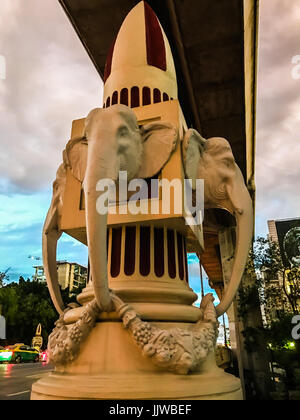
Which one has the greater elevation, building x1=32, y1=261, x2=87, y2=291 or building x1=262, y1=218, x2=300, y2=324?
building x1=32, y1=261, x2=87, y2=291

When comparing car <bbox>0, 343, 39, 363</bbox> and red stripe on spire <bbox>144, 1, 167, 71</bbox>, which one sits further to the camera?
car <bbox>0, 343, 39, 363</bbox>

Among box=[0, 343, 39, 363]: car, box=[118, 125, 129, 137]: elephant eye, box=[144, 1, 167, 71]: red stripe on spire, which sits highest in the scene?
box=[144, 1, 167, 71]: red stripe on spire

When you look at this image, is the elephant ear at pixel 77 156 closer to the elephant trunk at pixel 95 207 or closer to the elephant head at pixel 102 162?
the elephant head at pixel 102 162

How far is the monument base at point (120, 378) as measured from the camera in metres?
1.64

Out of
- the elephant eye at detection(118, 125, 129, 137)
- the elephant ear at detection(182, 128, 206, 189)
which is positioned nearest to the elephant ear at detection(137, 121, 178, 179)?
the elephant ear at detection(182, 128, 206, 189)

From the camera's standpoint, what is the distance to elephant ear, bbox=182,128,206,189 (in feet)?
7.63

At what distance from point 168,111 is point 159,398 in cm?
203

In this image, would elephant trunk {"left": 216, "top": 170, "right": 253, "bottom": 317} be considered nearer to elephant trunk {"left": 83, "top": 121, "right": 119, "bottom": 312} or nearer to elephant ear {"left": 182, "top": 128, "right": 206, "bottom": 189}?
elephant ear {"left": 182, "top": 128, "right": 206, "bottom": 189}

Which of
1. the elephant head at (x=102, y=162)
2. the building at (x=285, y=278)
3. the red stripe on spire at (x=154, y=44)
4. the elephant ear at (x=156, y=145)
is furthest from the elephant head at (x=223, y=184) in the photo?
the building at (x=285, y=278)

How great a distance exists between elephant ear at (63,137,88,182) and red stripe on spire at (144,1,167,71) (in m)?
1.22

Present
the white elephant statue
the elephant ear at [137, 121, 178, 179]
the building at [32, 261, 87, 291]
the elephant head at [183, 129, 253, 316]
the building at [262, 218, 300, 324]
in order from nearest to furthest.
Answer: the white elephant statue → the elephant ear at [137, 121, 178, 179] → the elephant head at [183, 129, 253, 316] → the building at [262, 218, 300, 324] → the building at [32, 261, 87, 291]

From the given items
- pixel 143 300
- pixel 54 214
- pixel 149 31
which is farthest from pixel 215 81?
pixel 143 300

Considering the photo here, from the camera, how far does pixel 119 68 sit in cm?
304

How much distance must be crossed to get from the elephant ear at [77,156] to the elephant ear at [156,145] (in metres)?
0.50
